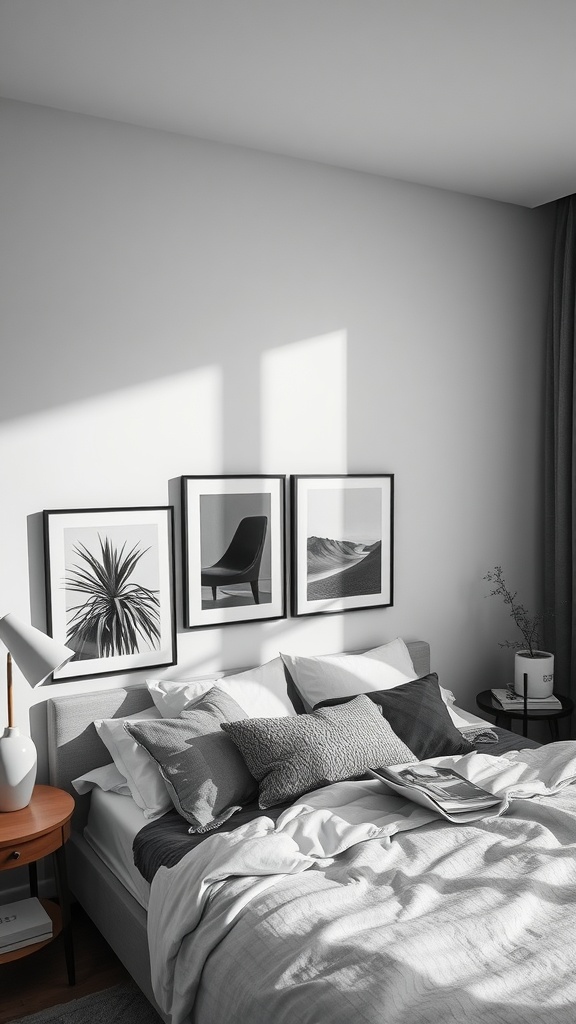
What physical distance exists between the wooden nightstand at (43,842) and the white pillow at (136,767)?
198 millimetres

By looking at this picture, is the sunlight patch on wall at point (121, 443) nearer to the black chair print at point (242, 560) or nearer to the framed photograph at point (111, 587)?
the framed photograph at point (111, 587)

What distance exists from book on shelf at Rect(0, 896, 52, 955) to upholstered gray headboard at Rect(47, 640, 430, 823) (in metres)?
0.38

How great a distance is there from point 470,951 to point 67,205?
2547mm

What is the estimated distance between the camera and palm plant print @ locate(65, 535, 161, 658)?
2.85 m

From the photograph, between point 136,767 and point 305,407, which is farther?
point 305,407

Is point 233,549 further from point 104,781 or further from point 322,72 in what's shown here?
point 322,72

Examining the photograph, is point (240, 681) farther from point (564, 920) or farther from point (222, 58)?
point (222, 58)

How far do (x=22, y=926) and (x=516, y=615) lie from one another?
101 inches

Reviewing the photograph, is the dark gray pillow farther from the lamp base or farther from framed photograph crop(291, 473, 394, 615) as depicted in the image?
the lamp base

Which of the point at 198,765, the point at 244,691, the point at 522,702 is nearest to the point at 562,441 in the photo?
the point at 522,702

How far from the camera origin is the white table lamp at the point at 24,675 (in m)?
2.40

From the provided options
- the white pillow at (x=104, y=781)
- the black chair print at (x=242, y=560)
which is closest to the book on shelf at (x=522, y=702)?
the black chair print at (x=242, y=560)

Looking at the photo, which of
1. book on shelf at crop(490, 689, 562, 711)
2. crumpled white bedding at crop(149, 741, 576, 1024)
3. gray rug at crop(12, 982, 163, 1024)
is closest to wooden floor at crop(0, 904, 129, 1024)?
gray rug at crop(12, 982, 163, 1024)

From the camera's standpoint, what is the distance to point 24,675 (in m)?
2.45
